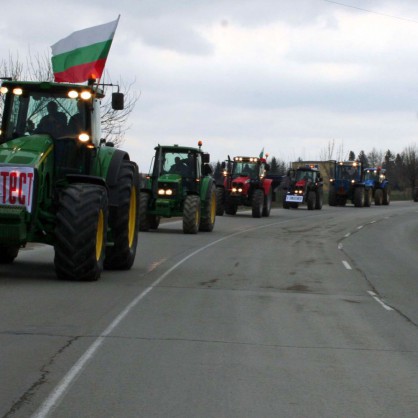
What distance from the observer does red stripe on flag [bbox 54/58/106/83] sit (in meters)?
17.0

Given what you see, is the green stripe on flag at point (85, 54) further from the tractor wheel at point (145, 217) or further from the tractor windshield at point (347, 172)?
the tractor windshield at point (347, 172)

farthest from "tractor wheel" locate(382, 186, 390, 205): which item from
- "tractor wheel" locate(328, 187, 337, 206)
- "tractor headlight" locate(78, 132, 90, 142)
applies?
"tractor headlight" locate(78, 132, 90, 142)

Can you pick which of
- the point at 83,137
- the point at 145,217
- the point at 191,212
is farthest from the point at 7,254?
the point at 145,217

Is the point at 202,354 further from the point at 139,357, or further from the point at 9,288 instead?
the point at 9,288

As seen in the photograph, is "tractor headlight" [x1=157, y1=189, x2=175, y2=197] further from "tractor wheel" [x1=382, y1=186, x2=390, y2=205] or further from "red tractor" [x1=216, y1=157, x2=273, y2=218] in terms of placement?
"tractor wheel" [x1=382, y1=186, x2=390, y2=205]

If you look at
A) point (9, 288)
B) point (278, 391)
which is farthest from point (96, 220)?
point (278, 391)

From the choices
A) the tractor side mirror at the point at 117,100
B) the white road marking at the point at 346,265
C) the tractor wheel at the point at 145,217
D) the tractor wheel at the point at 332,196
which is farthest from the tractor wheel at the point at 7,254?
the tractor wheel at the point at 332,196

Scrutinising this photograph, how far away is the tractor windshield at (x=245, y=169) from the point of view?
134 ft

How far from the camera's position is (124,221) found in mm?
15828

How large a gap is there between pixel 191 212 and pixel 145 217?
1575 mm

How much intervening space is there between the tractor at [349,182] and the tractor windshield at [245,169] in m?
17.0

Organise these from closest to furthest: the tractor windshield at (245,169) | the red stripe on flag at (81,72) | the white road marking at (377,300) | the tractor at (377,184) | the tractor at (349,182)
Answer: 1. the white road marking at (377,300)
2. the red stripe on flag at (81,72)
3. the tractor windshield at (245,169)
4. the tractor at (349,182)
5. the tractor at (377,184)

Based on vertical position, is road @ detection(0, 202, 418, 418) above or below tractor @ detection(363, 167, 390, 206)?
below

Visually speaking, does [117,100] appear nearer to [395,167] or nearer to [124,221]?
[124,221]
